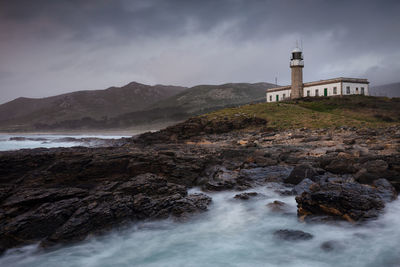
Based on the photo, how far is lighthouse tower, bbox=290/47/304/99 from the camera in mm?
49188

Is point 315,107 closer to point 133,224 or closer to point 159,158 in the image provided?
point 159,158

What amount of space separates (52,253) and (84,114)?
132 metres

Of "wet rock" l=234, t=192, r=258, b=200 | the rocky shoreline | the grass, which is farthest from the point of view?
the grass

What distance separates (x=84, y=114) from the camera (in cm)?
12875

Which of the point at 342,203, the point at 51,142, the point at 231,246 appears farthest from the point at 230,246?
the point at 51,142

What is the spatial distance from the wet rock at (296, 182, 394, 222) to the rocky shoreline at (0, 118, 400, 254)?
0.03 metres

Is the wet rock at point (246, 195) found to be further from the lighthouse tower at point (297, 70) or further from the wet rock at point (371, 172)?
the lighthouse tower at point (297, 70)

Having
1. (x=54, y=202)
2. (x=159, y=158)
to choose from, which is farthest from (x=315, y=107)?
(x=54, y=202)

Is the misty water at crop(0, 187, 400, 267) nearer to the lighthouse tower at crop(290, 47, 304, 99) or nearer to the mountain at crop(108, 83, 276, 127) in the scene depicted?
the lighthouse tower at crop(290, 47, 304, 99)

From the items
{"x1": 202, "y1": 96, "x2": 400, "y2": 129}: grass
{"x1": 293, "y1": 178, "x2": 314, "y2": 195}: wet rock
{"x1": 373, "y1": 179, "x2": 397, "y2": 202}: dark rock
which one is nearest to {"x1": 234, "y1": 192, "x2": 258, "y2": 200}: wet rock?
{"x1": 293, "y1": 178, "x2": 314, "y2": 195}: wet rock

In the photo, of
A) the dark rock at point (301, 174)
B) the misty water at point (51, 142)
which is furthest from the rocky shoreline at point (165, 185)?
the misty water at point (51, 142)

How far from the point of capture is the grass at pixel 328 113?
28078mm

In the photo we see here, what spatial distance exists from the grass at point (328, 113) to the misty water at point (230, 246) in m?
20.3

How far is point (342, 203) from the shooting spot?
766 cm
